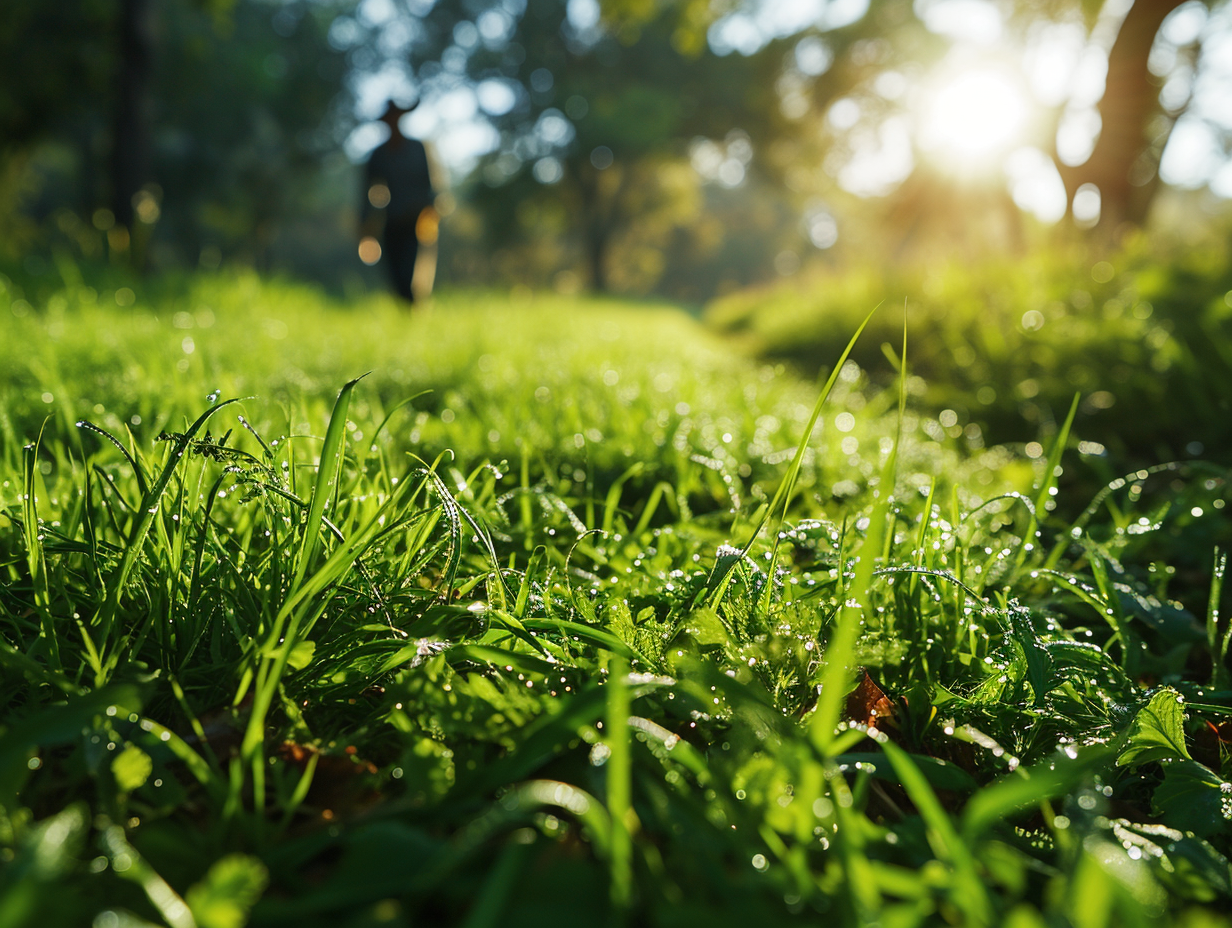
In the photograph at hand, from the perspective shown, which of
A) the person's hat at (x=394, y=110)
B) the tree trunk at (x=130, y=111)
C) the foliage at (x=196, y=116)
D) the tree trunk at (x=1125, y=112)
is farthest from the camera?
the foliage at (x=196, y=116)

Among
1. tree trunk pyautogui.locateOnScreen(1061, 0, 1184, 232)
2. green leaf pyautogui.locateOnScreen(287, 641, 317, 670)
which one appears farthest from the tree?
green leaf pyautogui.locateOnScreen(287, 641, 317, 670)

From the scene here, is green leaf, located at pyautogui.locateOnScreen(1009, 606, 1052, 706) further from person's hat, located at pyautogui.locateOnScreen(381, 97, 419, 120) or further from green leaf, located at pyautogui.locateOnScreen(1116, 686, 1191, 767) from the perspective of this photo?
person's hat, located at pyautogui.locateOnScreen(381, 97, 419, 120)

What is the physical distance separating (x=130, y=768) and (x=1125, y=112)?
27.4ft

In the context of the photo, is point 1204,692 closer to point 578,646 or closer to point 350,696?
point 578,646

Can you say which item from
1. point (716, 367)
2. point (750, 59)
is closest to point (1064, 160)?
point (716, 367)

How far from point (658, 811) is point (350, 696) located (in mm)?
476

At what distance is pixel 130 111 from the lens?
27.1ft

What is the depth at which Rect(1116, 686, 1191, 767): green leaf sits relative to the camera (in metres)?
0.94

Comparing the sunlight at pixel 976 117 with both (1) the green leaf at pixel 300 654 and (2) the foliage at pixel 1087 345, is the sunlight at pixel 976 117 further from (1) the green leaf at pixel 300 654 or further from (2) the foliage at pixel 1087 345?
(1) the green leaf at pixel 300 654

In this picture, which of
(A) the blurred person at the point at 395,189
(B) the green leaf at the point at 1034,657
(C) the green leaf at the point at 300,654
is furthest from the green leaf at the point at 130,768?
(A) the blurred person at the point at 395,189

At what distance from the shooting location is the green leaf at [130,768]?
713 mm

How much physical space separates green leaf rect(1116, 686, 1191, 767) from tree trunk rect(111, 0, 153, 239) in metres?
10.2

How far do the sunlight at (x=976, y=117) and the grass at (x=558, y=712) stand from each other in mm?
18714

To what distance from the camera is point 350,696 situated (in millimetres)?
946
